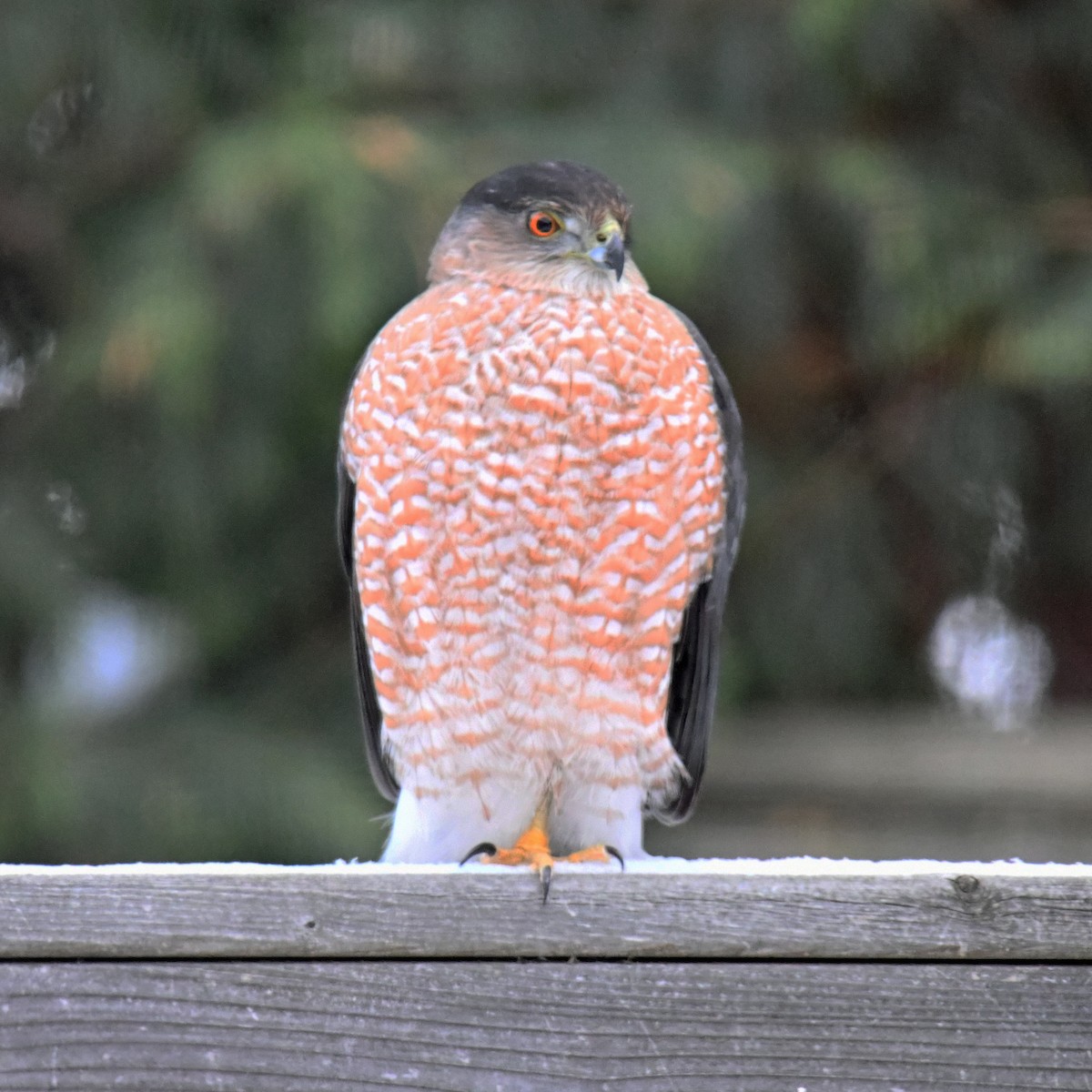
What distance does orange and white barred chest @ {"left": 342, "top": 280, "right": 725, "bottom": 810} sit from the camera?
9.04 feet

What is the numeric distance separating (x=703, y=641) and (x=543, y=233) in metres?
0.73

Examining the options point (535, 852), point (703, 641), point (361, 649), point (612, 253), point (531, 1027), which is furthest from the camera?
point (361, 649)

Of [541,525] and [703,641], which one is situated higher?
[541,525]

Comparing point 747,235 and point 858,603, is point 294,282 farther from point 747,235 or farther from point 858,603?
point 858,603

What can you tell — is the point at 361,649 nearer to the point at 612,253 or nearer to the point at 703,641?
the point at 703,641

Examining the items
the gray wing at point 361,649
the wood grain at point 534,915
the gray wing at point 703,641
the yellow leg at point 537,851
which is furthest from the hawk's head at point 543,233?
the wood grain at point 534,915

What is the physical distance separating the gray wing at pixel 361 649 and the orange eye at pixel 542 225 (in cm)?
51

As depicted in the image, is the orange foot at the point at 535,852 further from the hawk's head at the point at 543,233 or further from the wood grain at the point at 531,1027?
the hawk's head at the point at 543,233

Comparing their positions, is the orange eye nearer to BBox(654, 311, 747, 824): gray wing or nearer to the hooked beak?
the hooked beak

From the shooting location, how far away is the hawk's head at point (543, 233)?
3.00 m

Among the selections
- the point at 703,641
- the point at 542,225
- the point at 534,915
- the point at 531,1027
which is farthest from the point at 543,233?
the point at 531,1027

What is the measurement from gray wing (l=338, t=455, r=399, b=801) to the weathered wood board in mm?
1318

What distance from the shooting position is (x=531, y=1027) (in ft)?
5.90

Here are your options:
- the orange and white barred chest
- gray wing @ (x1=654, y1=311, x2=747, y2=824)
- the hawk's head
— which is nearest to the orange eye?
the hawk's head
